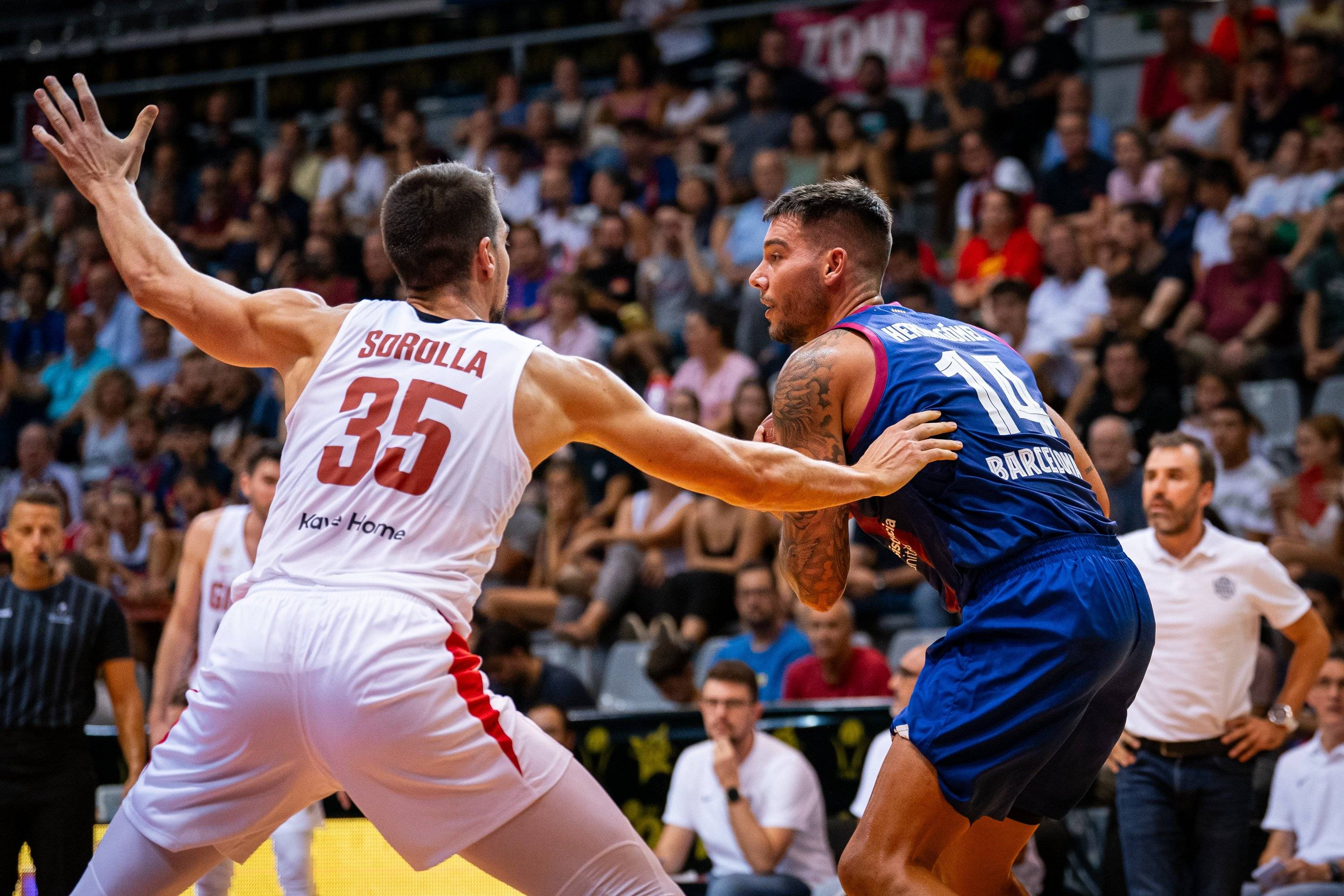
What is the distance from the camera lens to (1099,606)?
3.86 metres

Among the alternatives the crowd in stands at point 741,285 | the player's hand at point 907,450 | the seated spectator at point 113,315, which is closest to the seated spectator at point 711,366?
the crowd in stands at point 741,285

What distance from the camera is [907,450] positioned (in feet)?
12.8

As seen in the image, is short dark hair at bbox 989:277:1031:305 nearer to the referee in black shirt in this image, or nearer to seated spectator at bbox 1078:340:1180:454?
seated spectator at bbox 1078:340:1180:454

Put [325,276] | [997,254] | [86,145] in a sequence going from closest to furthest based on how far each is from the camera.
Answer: [86,145] → [997,254] → [325,276]

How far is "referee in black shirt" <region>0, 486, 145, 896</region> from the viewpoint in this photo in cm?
679

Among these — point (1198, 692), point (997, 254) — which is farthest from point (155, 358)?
point (1198, 692)

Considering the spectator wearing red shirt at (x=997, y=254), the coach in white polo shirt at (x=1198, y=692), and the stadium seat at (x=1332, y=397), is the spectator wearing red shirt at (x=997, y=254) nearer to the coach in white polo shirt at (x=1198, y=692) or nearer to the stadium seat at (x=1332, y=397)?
the stadium seat at (x=1332, y=397)

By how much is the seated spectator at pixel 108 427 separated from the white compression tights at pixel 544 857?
1059 cm

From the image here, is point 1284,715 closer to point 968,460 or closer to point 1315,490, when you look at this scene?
point 1315,490

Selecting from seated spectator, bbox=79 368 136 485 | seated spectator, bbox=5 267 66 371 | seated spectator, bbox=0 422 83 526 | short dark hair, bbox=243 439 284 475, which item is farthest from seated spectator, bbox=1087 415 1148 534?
seated spectator, bbox=5 267 66 371

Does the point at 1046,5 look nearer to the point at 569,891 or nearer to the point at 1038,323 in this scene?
the point at 1038,323

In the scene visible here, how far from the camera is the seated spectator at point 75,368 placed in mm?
14773

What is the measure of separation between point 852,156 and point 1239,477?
4782mm

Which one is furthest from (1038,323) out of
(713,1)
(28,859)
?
(28,859)
